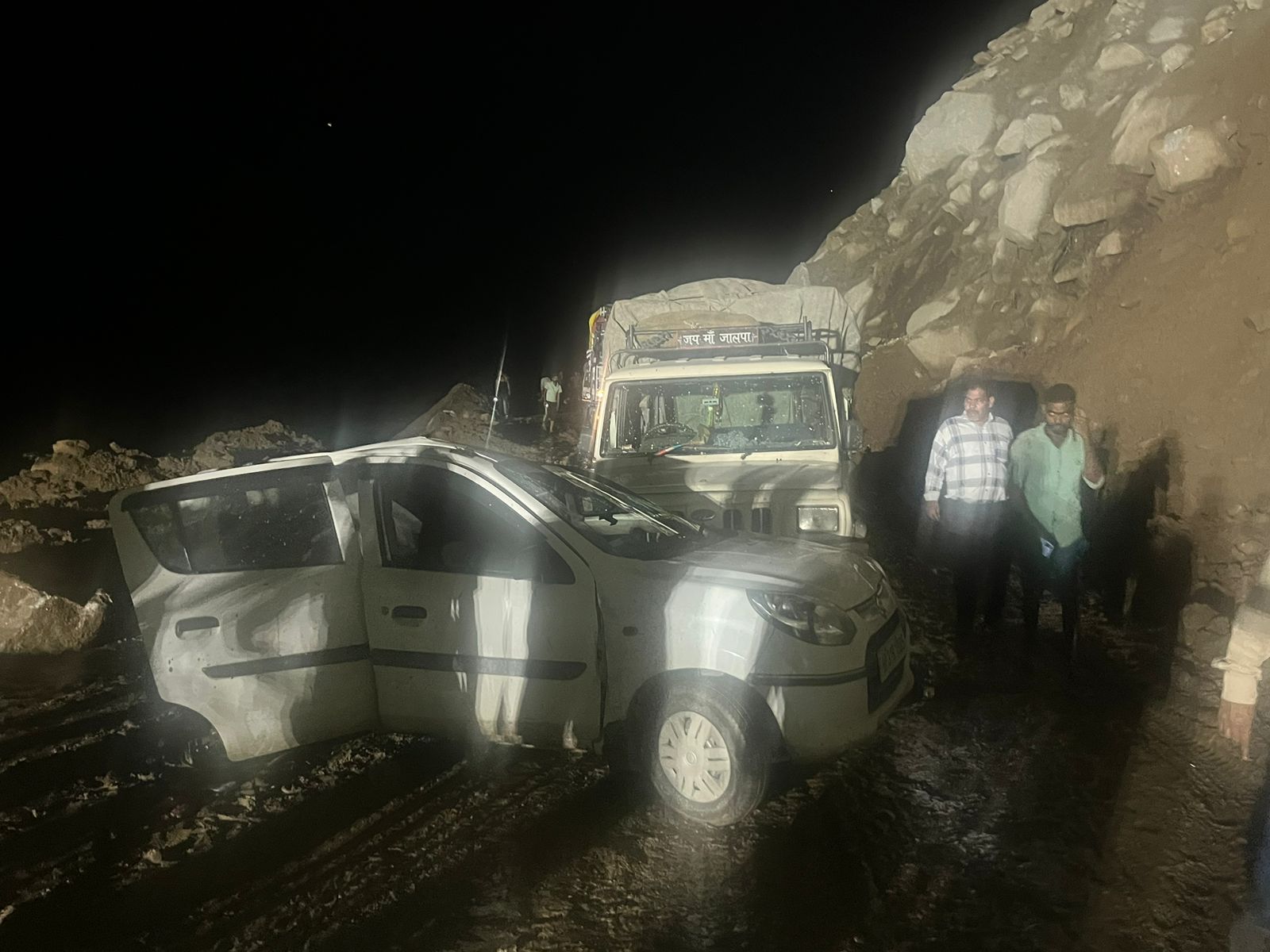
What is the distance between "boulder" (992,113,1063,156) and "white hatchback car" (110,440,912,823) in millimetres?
15051

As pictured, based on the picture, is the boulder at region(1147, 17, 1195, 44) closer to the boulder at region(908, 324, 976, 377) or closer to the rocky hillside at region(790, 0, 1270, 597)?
the rocky hillside at region(790, 0, 1270, 597)

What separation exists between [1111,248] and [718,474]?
31.2 ft

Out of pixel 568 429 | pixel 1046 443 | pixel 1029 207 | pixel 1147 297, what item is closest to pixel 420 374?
pixel 568 429

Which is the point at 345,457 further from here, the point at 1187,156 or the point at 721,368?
the point at 1187,156

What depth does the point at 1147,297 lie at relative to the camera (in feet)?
35.8

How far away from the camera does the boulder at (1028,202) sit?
590 inches

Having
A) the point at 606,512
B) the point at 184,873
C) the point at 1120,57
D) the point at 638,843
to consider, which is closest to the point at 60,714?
the point at 184,873

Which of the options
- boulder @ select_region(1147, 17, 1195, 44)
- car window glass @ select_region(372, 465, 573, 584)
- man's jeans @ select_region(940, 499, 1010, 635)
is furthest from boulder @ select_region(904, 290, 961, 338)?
car window glass @ select_region(372, 465, 573, 584)

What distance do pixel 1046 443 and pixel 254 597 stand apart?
4.68 m

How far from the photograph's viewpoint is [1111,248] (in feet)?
41.4

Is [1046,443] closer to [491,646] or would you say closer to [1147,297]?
[491,646]

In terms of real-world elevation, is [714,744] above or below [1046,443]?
below

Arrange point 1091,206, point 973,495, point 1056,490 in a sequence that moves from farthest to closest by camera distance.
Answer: point 1091,206 → point 973,495 → point 1056,490

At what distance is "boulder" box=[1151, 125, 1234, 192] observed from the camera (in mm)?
10750
